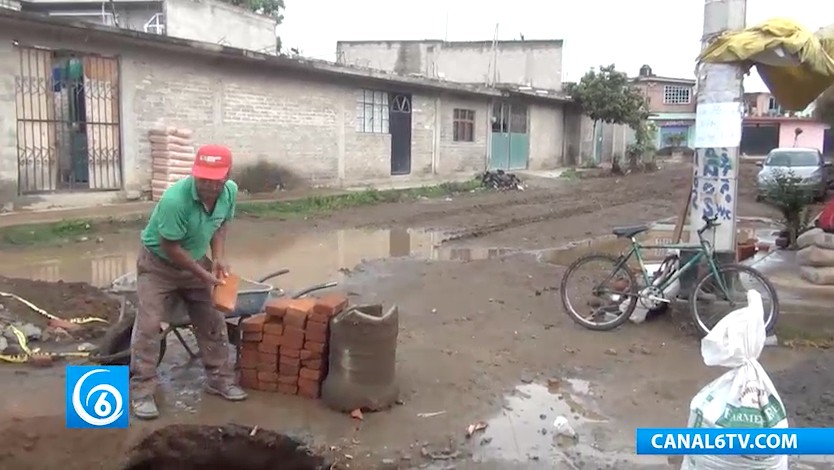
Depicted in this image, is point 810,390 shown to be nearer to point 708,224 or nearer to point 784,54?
point 708,224

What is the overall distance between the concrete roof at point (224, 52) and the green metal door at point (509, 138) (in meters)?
2.47

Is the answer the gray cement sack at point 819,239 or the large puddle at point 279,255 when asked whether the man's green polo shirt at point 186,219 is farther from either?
the gray cement sack at point 819,239

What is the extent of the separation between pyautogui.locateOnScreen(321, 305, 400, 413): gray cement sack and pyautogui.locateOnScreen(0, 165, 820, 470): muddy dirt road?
5.2 inches

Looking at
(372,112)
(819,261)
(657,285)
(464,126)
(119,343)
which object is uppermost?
(372,112)

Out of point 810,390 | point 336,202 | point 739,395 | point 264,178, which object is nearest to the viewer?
point 739,395

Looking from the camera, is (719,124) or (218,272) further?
(719,124)

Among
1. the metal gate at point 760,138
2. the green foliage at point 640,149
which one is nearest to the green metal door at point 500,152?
the green foliage at point 640,149

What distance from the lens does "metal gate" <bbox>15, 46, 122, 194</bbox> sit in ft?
44.4

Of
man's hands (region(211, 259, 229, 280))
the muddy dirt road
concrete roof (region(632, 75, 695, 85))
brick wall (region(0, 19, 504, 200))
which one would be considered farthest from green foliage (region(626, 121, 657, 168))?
man's hands (region(211, 259, 229, 280))

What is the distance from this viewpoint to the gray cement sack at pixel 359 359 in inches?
197

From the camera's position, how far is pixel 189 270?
15.9 feet

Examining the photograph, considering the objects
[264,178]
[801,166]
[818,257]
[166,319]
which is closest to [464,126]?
[264,178]

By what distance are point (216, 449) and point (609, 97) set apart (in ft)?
97.9

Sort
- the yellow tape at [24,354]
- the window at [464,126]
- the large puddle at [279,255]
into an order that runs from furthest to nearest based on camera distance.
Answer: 1. the window at [464,126]
2. the large puddle at [279,255]
3. the yellow tape at [24,354]
